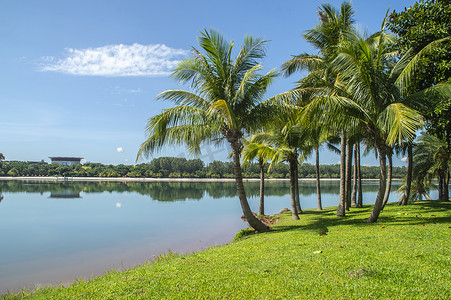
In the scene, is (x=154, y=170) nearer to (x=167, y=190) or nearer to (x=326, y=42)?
(x=167, y=190)

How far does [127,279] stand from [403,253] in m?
5.14

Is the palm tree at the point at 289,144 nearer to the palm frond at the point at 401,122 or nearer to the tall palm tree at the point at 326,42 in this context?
the tall palm tree at the point at 326,42

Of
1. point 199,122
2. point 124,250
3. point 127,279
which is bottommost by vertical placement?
point 124,250

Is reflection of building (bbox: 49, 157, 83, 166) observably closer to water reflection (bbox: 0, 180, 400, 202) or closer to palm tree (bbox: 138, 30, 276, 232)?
water reflection (bbox: 0, 180, 400, 202)

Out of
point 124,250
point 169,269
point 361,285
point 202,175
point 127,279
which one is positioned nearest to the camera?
point 361,285

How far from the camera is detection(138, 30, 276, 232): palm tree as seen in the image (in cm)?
1020

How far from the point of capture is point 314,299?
12.2ft

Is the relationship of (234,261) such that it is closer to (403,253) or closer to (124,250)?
(403,253)

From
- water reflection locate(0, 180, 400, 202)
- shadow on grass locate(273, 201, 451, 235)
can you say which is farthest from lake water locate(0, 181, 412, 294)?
water reflection locate(0, 180, 400, 202)

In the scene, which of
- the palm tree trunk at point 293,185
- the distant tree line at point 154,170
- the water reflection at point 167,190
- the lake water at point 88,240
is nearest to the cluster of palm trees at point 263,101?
the palm tree trunk at point 293,185

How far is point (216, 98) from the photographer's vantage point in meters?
10.7

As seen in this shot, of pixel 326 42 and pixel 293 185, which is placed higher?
pixel 326 42

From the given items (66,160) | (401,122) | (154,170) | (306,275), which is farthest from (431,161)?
(66,160)

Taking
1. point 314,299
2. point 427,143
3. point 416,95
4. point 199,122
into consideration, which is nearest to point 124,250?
point 199,122
